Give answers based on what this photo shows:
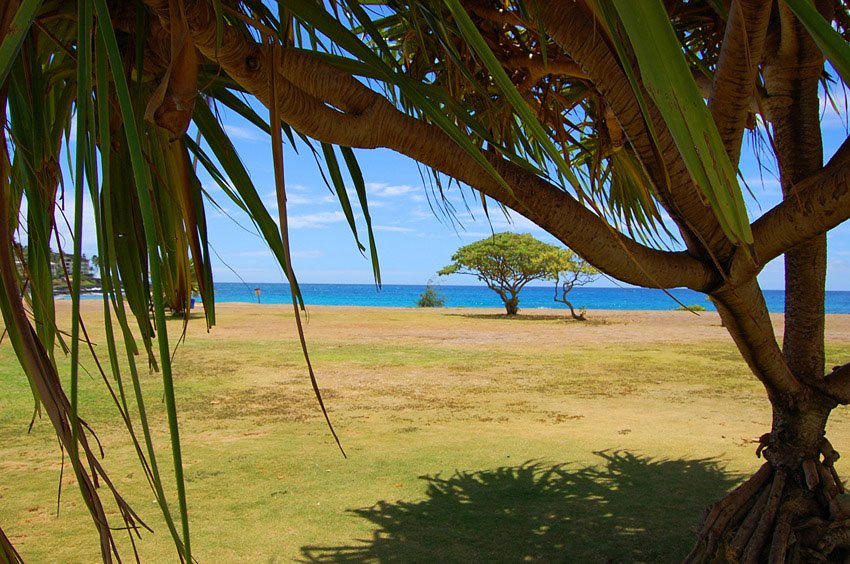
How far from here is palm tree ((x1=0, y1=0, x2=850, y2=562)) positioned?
2.29ft

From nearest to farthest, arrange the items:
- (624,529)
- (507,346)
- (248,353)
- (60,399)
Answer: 1. (60,399)
2. (624,529)
3. (248,353)
4. (507,346)

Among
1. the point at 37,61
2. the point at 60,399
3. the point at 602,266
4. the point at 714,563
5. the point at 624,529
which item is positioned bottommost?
the point at 624,529

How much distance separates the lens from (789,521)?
2.72 metres

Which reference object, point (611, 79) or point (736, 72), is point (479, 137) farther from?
point (736, 72)

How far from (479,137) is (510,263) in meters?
27.7

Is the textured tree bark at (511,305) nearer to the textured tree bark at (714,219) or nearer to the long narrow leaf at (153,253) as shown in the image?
the textured tree bark at (714,219)

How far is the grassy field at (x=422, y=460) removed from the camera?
3.86 meters

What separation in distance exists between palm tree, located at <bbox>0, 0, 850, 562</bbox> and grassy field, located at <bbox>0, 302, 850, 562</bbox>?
4.49ft

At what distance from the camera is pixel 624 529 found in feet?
13.0

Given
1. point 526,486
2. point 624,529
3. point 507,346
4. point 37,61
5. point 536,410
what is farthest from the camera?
point 507,346

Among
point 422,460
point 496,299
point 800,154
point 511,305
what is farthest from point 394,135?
point 496,299

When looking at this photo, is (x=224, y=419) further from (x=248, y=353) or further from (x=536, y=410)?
(x=248, y=353)

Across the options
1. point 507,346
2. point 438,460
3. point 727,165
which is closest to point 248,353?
point 507,346

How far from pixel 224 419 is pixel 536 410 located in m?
3.55
